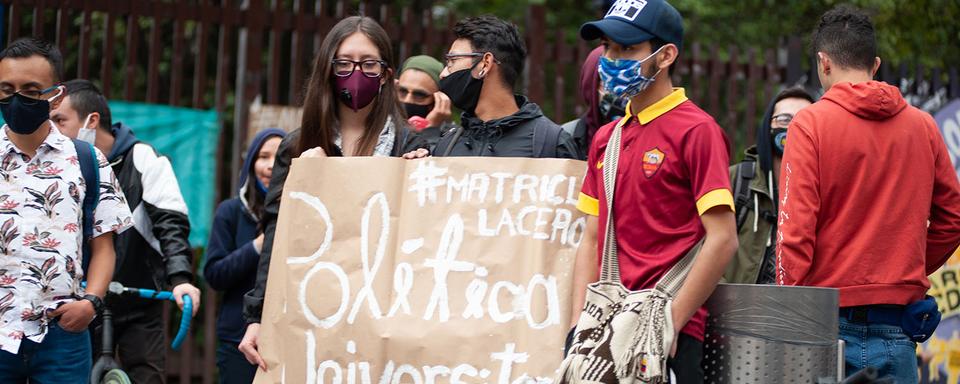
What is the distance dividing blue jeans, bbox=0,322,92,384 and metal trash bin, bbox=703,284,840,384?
2.68 metres

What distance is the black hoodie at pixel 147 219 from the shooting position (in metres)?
5.99

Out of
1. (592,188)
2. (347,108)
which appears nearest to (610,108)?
(347,108)

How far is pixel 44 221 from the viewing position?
191 inches

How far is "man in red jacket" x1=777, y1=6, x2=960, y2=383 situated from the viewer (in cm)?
441

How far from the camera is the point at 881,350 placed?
440 centimetres

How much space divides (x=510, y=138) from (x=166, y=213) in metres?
2.14

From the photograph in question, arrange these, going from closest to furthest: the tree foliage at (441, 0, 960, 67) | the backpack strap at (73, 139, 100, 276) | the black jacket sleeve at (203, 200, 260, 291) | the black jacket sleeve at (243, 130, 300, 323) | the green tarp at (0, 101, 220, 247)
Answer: the black jacket sleeve at (243, 130, 300, 323)
the backpack strap at (73, 139, 100, 276)
the black jacket sleeve at (203, 200, 260, 291)
the green tarp at (0, 101, 220, 247)
the tree foliage at (441, 0, 960, 67)

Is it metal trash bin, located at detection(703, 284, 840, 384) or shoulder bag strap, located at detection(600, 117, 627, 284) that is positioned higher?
shoulder bag strap, located at detection(600, 117, 627, 284)

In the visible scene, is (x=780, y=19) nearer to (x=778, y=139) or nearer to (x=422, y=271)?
(x=778, y=139)

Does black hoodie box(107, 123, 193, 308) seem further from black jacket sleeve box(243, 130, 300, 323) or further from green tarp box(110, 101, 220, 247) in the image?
green tarp box(110, 101, 220, 247)

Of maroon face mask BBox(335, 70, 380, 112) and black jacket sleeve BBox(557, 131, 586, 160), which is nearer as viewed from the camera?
black jacket sleeve BBox(557, 131, 586, 160)

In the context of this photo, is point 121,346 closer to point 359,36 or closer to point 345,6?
point 359,36

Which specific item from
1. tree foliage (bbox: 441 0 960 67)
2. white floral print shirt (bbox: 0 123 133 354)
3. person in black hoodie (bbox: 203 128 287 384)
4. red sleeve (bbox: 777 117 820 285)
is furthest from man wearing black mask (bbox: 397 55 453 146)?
tree foliage (bbox: 441 0 960 67)

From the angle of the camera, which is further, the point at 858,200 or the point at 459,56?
the point at 459,56
